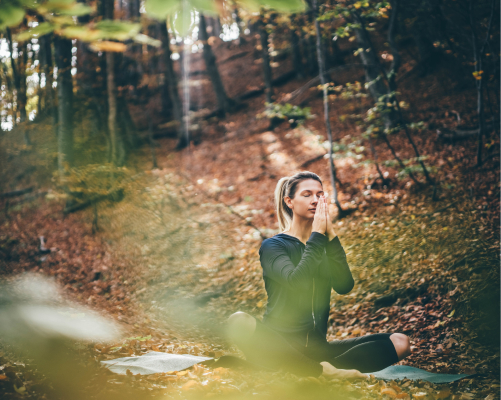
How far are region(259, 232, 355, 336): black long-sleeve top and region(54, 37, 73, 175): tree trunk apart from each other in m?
9.26

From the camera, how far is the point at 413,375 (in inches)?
107

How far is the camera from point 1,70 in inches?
508

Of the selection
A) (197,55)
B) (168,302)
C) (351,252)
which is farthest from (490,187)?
(197,55)

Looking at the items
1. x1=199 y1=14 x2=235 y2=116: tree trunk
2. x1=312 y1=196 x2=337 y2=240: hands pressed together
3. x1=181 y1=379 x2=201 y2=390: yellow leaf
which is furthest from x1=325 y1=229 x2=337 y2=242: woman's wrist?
x1=199 y1=14 x2=235 y2=116: tree trunk

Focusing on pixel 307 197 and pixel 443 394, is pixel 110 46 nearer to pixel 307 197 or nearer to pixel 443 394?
pixel 307 197

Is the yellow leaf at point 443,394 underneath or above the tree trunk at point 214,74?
underneath

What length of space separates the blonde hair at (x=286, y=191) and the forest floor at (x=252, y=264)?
1.23 meters

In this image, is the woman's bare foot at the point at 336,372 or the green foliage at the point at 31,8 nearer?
the green foliage at the point at 31,8

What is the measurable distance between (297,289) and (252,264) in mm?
3892

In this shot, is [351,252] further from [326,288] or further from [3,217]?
[3,217]

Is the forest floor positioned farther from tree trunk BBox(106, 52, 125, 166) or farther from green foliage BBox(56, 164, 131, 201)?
tree trunk BBox(106, 52, 125, 166)

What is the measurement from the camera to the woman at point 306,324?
2.23m

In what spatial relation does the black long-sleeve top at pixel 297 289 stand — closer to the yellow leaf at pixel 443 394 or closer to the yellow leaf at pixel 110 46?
the yellow leaf at pixel 443 394

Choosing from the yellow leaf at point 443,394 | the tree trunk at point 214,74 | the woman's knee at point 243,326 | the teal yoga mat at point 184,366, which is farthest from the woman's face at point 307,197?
the tree trunk at point 214,74
